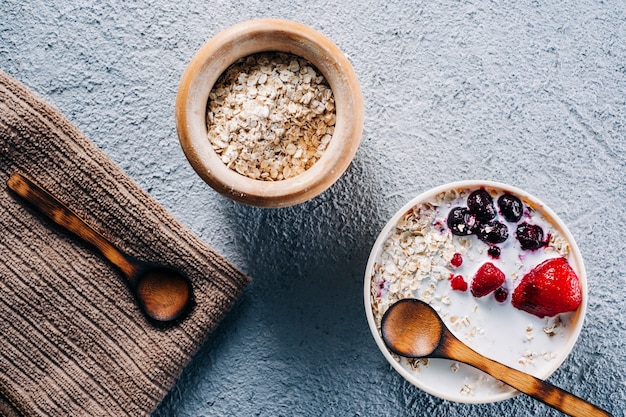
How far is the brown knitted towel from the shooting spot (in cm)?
97

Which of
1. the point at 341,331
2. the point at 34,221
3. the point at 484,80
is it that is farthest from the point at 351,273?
the point at 34,221

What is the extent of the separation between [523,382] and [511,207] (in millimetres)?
223

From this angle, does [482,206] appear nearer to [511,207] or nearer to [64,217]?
[511,207]

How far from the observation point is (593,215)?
1011 mm

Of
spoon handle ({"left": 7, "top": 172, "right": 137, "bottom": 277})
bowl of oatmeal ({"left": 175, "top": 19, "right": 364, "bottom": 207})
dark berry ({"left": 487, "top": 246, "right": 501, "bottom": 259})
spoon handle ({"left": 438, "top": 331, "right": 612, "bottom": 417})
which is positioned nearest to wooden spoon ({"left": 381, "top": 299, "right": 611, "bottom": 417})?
spoon handle ({"left": 438, "top": 331, "right": 612, "bottom": 417})

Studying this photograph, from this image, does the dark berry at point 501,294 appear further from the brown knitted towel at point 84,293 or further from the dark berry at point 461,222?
the brown knitted towel at point 84,293

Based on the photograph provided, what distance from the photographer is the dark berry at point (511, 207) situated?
911mm

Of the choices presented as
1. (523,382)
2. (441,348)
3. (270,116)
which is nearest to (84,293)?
(270,116)

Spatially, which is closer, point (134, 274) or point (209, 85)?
point (209, 85)

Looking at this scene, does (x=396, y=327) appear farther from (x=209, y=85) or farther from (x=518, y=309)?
(x=209, y=85)

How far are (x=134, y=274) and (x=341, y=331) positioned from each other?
302mm

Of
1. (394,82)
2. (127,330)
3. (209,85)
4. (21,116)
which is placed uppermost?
(394,82)

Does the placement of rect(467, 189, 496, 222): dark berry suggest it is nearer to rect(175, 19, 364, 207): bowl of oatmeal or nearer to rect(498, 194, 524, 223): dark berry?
rect(498, 194, 524, 223): dark berry

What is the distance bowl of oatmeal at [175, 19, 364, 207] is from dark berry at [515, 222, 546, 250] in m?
0.25
